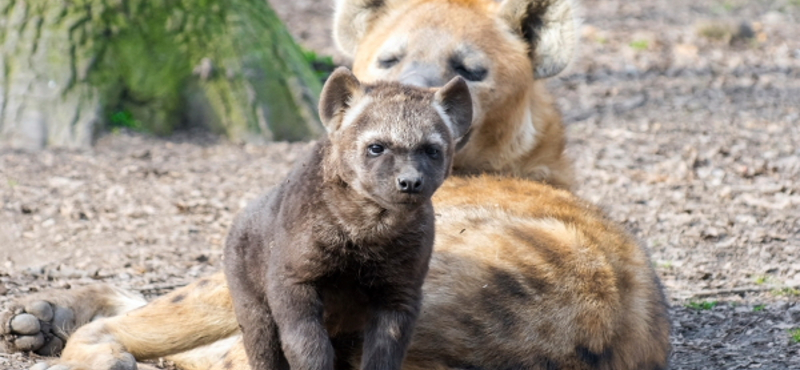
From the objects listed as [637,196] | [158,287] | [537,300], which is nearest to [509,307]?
[537,300]

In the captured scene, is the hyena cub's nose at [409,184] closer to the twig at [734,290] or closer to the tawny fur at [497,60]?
the tawny fur at [497,60]

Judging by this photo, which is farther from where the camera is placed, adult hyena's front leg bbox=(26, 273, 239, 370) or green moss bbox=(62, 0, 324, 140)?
green moss bbox=(62, 0, 324, 140)

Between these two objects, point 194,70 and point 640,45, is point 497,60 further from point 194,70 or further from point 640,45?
point 640,45

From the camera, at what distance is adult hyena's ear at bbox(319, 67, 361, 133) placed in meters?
3.42

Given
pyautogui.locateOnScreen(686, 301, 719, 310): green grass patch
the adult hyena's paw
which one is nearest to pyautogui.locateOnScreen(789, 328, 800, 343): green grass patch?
pyautogui.locateOnScreen(686, 301, 719, 310): green grass patch

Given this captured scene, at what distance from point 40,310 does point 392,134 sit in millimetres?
2269

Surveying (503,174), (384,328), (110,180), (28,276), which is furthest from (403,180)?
(110,180)

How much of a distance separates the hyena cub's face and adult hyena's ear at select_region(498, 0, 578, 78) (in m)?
1.87

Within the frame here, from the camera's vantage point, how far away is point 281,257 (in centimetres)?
333

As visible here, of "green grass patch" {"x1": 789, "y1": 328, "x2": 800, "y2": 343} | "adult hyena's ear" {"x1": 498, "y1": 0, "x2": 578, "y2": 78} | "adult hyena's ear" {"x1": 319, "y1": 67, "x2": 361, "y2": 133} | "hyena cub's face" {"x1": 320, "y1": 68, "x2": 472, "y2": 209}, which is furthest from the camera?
"adult hyena's ear" {"x1": 498, "y1": 0, "x2": 578, "y2": 78}

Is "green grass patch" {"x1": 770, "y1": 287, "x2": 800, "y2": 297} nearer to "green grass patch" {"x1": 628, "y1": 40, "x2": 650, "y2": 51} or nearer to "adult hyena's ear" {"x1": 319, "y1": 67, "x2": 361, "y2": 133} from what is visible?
"adult hyena's ear" {"x1": 319, "y1": 67, "x2": 361, "y2": 133}

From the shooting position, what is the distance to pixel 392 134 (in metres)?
3.26

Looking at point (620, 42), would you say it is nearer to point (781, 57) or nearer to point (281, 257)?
point (781, 57)

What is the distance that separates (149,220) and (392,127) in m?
3.62
